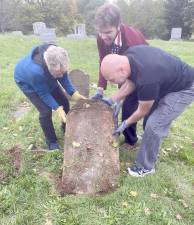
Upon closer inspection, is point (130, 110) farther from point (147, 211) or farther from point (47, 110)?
point (147, 211)

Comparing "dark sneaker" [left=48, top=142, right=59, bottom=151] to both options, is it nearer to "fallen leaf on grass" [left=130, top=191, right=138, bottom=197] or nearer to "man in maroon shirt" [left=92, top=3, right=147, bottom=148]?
"man in maroon shirt" [left=92, top=3, right=147, bottom=148]

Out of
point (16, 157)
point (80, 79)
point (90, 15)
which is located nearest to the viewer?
point (16, 157)

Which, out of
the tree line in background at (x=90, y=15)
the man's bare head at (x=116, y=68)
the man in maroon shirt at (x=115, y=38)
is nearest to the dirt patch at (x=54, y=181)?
the man in maroon shirt at (x=115, y=38)

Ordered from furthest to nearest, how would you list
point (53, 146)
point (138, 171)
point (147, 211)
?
point (53, 146) < point (138, 171) < point (147, 211)

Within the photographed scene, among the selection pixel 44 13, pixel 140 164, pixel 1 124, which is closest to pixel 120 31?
pixel 140 164

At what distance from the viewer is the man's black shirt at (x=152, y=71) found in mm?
3365

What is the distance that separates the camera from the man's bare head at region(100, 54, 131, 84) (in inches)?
128

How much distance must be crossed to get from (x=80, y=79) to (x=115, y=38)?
2277 mm

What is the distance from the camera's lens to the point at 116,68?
3270 millimetres

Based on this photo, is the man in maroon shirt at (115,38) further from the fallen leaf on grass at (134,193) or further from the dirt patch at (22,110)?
the dirt patch at (22,110)

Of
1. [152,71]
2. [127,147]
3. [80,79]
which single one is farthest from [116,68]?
[80,79]

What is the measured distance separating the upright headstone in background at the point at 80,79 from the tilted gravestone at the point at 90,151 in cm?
179

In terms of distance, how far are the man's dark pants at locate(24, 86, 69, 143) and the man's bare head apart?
4.69ft

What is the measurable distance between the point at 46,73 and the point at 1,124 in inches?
81.5
